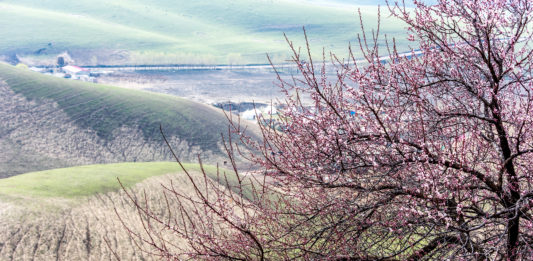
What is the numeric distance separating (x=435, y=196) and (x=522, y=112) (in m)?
3.46

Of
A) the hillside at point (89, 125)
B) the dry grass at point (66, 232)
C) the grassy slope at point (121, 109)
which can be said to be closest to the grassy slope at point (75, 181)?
the dry grass at point (66, 232)

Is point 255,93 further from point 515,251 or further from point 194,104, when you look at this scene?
point 515,251

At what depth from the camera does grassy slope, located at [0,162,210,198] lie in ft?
97.8

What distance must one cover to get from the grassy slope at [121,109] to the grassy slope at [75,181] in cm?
4675

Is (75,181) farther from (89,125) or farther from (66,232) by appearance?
(89,125)

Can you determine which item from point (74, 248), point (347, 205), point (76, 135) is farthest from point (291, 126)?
point (76, 135)

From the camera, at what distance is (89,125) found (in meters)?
89.2

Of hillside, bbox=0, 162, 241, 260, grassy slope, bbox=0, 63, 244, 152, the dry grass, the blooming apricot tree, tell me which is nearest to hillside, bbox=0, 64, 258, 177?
grassy slope, bbox=0, 63, 244, 152

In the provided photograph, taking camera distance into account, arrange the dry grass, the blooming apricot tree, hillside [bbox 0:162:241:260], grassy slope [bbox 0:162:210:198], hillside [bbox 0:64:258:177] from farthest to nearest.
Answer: hillside [bbox 0:64:258:177] → grassy slope [bbox 0:162:210:198] → hillside [bbox 0:162:241:260] → the dry grass → the blooming apricot tree

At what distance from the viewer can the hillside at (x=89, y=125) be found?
7588cm

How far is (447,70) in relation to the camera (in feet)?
39.2

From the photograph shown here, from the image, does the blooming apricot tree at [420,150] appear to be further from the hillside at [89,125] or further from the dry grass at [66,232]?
the hillside at [89,125]

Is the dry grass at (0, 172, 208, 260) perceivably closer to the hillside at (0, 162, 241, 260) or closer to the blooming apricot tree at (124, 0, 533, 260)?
the hillside at (0, 162, 241, 260)

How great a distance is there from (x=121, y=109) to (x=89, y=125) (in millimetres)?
10175
